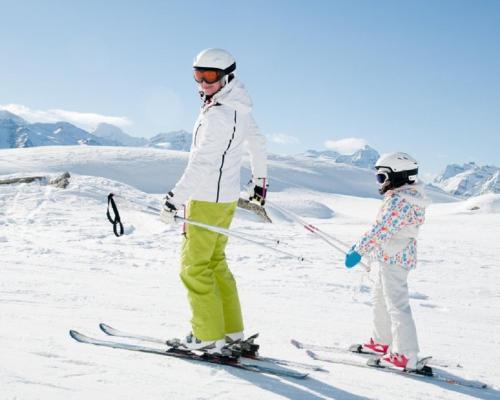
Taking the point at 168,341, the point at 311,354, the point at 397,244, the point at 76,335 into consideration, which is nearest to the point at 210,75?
the point at 397,244

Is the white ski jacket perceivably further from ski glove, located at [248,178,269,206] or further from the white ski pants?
the white ski pants

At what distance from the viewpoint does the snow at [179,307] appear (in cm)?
A: 344

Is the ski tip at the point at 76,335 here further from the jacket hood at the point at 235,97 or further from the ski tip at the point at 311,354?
the jacket hood at the point at 235,97

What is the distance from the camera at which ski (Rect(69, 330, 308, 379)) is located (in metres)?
3.83

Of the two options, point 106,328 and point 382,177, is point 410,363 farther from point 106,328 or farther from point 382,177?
point 106,328

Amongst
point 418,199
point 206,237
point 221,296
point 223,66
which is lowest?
point 221,296

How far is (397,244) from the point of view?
4172 millimetres

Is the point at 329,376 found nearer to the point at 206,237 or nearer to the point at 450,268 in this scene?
the point at 206,237

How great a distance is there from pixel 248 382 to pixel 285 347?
44.1 inches

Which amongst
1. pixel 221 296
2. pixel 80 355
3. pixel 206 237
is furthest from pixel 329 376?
pixel 80 355

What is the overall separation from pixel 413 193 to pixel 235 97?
166cm

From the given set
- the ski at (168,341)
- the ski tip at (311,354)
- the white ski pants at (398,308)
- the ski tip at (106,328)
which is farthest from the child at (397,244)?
the ski tip at (106,328)

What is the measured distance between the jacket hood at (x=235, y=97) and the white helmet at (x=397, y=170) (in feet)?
3.89

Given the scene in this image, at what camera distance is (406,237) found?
418cm
